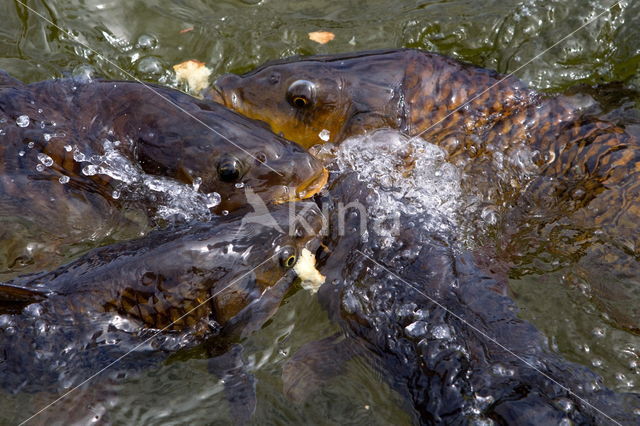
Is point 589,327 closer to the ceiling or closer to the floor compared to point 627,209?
closer to the floor

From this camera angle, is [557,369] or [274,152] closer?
[557,369]

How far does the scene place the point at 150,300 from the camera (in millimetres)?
3402

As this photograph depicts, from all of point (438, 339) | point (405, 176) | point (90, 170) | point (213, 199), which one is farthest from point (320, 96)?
point (438, 339)

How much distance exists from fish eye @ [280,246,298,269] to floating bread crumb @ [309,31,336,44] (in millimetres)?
2475

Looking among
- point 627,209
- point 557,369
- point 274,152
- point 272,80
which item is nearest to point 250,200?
point 274,152

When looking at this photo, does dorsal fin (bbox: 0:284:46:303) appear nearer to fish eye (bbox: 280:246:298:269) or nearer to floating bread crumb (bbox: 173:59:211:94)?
fish eye (bbox: 280:246:298:269)

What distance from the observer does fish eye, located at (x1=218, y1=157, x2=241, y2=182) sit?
3.81 metres

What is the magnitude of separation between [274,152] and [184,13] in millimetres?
2325

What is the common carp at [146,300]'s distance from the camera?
3.30 m

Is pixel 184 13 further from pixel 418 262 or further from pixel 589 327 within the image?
pixel 589 327

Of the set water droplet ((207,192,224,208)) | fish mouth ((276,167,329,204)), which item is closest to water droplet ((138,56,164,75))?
water droplet ((207,192,224,208))

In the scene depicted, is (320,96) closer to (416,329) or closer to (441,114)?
(441,114)

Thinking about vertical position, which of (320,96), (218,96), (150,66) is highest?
(320,96)

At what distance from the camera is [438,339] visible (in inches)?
131
